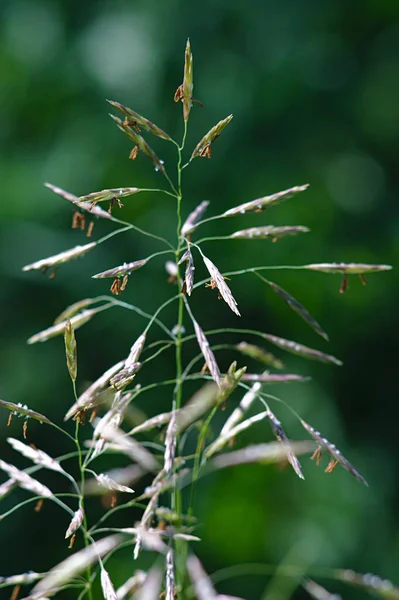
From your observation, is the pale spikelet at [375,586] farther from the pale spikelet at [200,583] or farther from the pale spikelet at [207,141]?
the pale spikelet at [207,141]

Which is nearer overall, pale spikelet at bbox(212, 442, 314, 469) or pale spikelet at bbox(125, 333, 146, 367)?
pale spikelet at bbox(125, 333, 146, 367)

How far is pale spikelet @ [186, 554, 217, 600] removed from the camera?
888mm

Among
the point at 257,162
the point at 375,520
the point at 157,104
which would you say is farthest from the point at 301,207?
the point at 375,520

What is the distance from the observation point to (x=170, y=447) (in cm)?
79

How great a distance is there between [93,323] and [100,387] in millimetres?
2450

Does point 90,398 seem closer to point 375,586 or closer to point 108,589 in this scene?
point 108,589

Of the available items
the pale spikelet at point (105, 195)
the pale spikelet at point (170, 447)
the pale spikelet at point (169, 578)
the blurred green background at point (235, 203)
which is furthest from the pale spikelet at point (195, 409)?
the blurred green background at point (235, 203)

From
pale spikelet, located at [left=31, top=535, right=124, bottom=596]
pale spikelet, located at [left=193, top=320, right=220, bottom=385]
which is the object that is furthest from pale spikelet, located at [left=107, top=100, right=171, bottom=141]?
pale spikelet, located at [left=31, top=535, right=124, bottom=596]

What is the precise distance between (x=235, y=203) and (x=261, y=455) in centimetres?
247

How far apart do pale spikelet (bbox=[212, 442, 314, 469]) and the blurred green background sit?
6.29 ft

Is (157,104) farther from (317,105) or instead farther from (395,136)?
(395,136)

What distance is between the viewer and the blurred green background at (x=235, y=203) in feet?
10.0

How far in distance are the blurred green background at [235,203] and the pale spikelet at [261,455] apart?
1.92 m

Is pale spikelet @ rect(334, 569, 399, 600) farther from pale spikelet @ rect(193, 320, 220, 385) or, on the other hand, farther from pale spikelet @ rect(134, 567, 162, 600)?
pale spikelet @ rect(193, 320, 220, 385)
